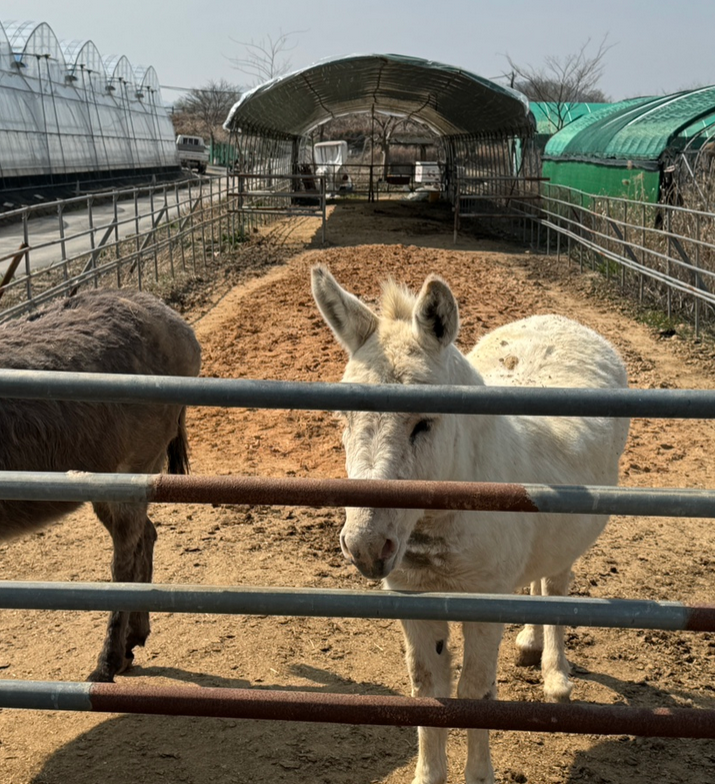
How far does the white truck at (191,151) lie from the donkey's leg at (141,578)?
162 ft

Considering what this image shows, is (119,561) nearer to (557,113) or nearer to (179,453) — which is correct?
(179,453)

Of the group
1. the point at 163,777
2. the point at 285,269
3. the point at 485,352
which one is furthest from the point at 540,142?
the point at 163,777

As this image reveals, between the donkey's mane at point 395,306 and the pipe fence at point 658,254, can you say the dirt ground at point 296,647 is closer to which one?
the donkey's mane at point 395,306

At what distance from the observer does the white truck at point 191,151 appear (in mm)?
51062

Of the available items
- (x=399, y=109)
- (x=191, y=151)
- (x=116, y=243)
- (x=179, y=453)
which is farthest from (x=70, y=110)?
(x=179, y=453)

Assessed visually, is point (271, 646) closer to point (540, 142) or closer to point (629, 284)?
point (629, 284)

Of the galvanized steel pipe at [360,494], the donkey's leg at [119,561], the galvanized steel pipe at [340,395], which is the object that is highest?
the galvanized steel pipe at [340,395]

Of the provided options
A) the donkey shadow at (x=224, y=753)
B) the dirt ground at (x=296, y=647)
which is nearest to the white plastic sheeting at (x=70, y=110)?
the dirt ground at (x=296, y=647)

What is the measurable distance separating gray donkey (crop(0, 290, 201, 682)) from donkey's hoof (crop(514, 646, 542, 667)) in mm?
1820

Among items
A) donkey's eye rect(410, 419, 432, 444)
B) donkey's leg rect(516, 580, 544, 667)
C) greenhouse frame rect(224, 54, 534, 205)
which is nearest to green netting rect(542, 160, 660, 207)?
greenhouse frame rect(224, 54, 534, 205)

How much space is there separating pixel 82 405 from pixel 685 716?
2743 millimetres

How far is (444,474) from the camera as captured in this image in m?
2.44

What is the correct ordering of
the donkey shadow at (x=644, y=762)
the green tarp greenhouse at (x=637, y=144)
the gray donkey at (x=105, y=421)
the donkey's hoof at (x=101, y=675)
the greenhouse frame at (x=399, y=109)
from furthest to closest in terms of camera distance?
the greenhouse frame at (x=399, y=109) < the green tarp greenhouse at (x=637, y=144) < the donkey's hoof at (x=101, y=675) < the gray donkey at (x=105, y=421) < the donkey shadow at (x=644, y=762)

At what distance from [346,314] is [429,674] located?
4.19 feet
